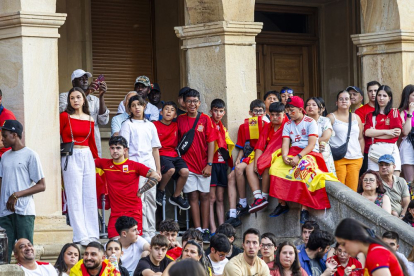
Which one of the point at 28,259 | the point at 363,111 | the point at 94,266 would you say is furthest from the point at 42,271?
the point at 363,111

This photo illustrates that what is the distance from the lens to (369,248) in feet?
23.4

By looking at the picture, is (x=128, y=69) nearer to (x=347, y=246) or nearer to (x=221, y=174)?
(x=221, y=174)

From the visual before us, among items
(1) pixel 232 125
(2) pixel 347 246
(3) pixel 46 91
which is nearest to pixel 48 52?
(3) pixel 46 91

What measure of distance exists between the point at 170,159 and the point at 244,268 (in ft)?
8.70

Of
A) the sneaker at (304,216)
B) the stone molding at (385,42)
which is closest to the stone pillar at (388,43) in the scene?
the stone molding at (385,42)

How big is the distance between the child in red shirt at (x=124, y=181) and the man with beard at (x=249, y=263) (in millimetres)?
1601

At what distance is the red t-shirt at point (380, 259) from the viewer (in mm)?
7055

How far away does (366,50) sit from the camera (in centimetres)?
1530

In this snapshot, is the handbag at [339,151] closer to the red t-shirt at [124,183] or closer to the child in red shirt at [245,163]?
the child in red shirt at [245,163]

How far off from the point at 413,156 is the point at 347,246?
711 cm

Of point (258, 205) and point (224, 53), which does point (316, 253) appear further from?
point (224, 53)

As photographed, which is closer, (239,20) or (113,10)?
(239,20)

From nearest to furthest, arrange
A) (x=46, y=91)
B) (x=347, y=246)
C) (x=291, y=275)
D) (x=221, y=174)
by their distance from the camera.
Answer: (x=347, y=246), (x=291, y=275), (x=46, y=91), (x=221, y=174)

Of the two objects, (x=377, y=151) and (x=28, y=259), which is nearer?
(x=28, y=259)
